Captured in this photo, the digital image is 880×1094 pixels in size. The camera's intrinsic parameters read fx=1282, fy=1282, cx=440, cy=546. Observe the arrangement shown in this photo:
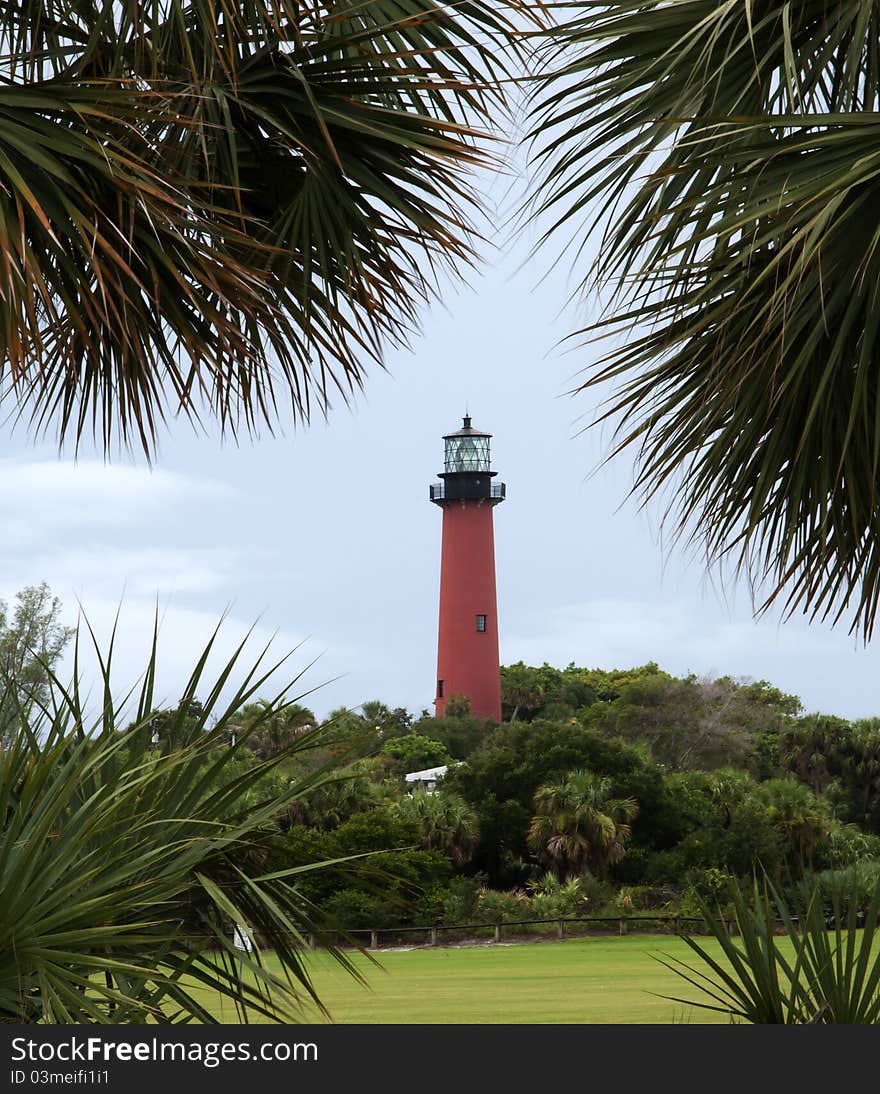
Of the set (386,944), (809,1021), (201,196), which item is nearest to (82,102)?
(201,196)

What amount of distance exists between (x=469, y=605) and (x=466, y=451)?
6994 mm

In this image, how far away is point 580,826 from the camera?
973 inches

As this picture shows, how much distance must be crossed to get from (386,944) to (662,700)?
65.2ft

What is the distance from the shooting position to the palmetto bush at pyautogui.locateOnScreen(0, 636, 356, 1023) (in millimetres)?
2871

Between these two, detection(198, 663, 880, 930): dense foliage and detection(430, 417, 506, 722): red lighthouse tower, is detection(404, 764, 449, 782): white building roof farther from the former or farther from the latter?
detection(430, 417, 506, 722): red lighthouse tower

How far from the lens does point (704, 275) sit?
4590mm

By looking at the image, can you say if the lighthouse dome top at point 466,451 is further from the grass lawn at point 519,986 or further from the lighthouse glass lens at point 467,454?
the grass lawn at point 519,986

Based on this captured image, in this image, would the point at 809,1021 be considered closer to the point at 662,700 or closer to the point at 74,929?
the point at 74,929

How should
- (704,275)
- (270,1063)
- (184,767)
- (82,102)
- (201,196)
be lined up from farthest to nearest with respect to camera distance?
(201,196) < (704,275) < (82,102) < (184,767) < (270,1063)

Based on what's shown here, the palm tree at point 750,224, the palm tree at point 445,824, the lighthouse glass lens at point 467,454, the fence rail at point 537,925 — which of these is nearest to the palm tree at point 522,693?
the lighthouse glass lens at point 467,454

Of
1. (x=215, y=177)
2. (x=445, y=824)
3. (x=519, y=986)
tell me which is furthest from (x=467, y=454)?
(x=215, y=177)

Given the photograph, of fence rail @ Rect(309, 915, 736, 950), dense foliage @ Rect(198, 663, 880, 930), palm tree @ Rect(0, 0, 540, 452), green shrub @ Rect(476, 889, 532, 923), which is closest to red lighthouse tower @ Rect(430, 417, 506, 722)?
dense foliage @ Rect(198, 663, 880, 930)

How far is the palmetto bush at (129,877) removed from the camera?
9.42 ft

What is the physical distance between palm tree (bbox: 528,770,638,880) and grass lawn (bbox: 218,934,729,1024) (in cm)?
217
